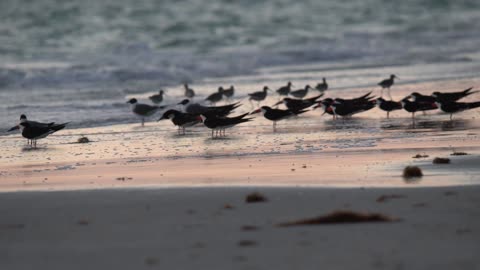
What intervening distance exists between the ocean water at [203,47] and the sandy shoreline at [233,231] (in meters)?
9.55

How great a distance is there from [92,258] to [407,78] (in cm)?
2155

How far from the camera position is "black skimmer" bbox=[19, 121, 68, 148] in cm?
1622

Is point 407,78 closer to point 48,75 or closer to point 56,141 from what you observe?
point 48,75

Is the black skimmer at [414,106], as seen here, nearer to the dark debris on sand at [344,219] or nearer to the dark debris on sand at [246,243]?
the dark debris on sand at [344,219]

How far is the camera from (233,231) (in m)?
8.20

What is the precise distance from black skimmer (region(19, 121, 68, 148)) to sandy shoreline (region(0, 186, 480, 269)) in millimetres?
5693

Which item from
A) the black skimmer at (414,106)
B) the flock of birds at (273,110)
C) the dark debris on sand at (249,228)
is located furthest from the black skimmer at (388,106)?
the dark debris on sand at (249,228)

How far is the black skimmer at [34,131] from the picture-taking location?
1622 centimetres

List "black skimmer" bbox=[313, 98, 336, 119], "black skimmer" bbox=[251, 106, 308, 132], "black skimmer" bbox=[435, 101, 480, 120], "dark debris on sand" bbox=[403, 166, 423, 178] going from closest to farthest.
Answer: "dark debris on sand" bbox=[403, 166, 423, 178] → "black skimmer" bbox=[435, 101, 480, 120] → "black skimmer" bbox=[251, 106, 308, 132] → "black skimmer" bbox=[313, 98, 336, 119]

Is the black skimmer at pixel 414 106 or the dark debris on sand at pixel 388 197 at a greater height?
the dark debris on sand at pixel 388 197

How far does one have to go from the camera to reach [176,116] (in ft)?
60.4

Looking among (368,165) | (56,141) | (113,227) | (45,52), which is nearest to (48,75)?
(45,52)

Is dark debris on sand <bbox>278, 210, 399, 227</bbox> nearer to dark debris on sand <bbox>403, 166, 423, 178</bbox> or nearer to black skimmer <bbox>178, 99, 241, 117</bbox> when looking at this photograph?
dark debris on sand <bbox>403, 166, 423, 178</bbox>

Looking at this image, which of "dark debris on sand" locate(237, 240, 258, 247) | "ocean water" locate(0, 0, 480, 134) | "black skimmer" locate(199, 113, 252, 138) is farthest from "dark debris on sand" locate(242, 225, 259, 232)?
"ocean water" locate(0, 0, 480, 134)
